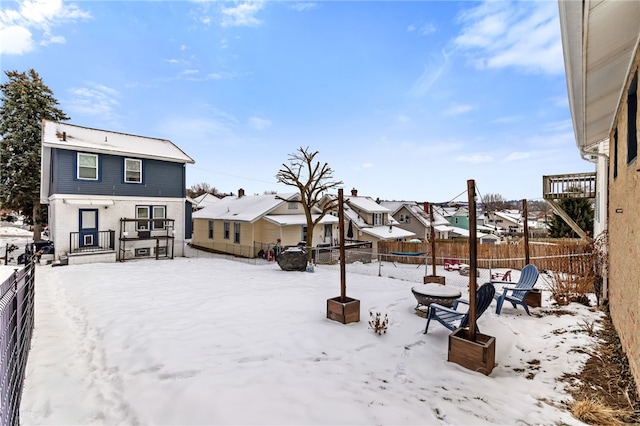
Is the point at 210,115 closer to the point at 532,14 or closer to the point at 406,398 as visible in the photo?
the point at 532,14

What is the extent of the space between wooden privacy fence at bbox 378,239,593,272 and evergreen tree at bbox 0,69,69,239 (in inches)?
952

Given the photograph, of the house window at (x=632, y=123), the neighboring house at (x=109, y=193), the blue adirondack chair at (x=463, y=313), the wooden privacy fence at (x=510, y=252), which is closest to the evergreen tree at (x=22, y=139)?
the neighboring house at (x=109, y=193)

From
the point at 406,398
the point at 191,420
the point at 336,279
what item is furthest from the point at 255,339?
the point at 336,279

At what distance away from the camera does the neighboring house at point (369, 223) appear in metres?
25.0

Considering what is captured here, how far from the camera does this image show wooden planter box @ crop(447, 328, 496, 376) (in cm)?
384

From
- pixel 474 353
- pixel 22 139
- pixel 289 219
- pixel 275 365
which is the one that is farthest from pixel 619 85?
pixel 22 139

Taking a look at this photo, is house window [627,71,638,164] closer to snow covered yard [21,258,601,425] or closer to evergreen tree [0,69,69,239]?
snow covered yard [21,258,601,425]

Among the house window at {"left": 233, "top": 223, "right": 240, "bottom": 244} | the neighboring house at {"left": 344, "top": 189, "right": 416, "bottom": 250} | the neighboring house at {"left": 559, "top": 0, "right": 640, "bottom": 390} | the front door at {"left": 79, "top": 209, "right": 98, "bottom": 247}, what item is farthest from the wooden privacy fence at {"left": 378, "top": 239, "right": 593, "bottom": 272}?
the front door at {"left": 79, "top": 209, "right": 98, "bottom": 247}

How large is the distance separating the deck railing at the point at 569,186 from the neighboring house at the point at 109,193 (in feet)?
55.9

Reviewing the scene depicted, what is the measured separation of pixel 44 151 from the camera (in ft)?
A: 47.9

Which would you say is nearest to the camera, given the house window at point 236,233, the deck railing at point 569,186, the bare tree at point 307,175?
the deck railing at point 569,186

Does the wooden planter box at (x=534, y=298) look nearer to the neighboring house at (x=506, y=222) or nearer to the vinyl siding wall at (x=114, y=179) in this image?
the vinyl siding wall at (x=114, y=179)

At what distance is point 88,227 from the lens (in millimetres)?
14031

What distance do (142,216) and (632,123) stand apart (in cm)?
1831
